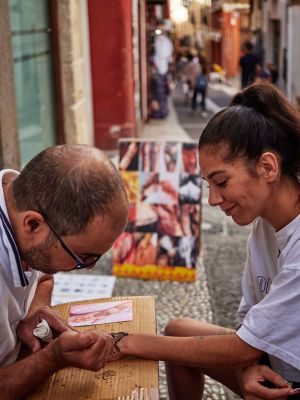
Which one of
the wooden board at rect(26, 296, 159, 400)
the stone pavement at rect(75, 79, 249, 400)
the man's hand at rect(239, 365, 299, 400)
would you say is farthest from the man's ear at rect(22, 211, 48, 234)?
the stone pavement at rect(75, 79, 249, 400)

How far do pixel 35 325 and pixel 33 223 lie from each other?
42cm

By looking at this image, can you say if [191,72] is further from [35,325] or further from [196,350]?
[35,325]

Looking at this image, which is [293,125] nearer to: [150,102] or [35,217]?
[35,217]

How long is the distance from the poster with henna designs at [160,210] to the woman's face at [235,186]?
256 cm

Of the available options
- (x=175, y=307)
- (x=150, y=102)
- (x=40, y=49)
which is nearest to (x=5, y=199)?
(x=175, y=307)

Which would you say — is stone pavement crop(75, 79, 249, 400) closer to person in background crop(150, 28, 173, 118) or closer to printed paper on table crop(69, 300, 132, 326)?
printed paper on table crop(69, 300, 132, 326)

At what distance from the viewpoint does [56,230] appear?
1.70m

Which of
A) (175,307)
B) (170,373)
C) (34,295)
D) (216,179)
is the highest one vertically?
(216,179)

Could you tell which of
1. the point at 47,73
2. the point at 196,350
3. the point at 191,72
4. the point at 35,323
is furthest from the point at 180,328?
the point at 191,72

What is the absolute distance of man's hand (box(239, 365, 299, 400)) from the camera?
1965mm

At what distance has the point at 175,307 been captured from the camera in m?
4.29

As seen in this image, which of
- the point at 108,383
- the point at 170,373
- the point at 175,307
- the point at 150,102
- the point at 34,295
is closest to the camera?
the point at 108,383

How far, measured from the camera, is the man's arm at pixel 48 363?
174 centimetres

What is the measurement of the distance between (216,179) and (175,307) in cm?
237
